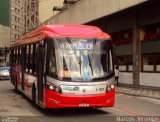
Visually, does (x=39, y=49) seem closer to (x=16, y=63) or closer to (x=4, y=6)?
(x=16, y=63)

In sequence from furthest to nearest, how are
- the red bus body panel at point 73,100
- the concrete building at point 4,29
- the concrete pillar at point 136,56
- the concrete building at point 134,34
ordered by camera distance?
the concrete building at point 4,29
the concrete pillar at point 136,56
the concrete building at point 134,34
the red bus body panel at point 73,100

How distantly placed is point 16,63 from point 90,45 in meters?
9.84

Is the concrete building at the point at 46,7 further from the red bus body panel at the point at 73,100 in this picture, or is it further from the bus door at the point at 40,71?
the red bus body panel at the point at 73,100

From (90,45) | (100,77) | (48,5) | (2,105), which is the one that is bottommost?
(2,105)

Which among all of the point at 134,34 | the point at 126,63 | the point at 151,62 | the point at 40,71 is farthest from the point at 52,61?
the point at 126,63

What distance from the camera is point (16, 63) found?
23.7 meters

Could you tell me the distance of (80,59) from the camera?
14.3 metres

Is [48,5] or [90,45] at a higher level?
[48,5]

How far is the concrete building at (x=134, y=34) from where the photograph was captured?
28203mm

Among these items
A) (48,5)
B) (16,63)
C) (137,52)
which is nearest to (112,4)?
(137,52)

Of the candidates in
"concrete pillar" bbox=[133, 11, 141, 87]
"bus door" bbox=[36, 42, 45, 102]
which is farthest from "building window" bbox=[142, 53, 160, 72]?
"bus door" bbox=[36, 42, 45, 102]

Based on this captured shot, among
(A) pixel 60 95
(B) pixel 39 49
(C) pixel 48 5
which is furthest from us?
(C) pixel 48 5

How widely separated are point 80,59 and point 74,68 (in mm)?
379

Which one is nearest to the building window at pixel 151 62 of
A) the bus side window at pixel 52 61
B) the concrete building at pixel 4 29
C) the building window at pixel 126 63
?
the building window at pixel 126 63
